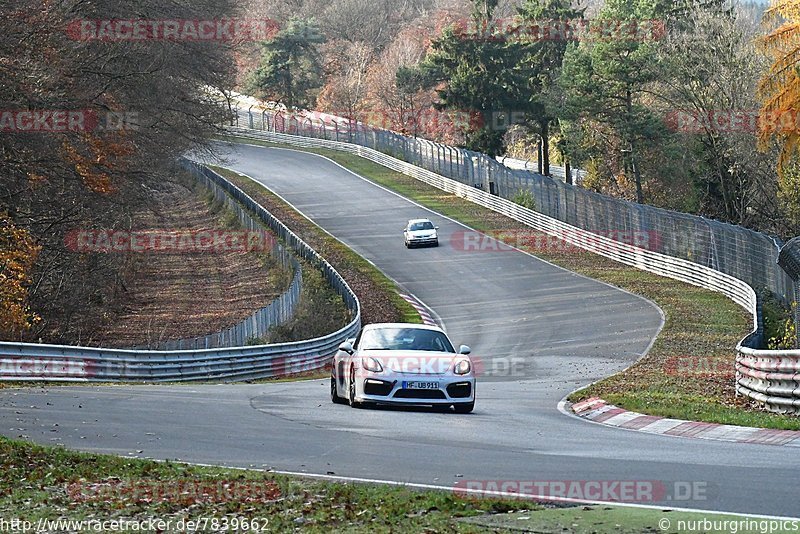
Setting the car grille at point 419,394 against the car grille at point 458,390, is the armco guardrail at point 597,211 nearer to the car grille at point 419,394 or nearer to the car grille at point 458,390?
the car grille at point 458,390

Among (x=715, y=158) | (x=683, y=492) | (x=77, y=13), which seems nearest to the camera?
(x=683, y=492)

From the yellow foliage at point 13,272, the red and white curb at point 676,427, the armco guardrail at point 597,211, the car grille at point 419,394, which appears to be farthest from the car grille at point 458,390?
the armco guardrail at point 597,211

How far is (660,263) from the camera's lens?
49281 mm

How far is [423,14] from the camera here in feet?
488

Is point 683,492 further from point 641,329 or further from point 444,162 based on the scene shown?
point 444,162

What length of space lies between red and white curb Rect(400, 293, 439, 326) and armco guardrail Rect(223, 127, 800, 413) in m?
10.5

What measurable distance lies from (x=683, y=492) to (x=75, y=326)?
103 ft

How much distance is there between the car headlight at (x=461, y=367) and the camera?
17.4 metres

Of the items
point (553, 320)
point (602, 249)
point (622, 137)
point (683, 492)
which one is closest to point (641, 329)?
point (553, 320)

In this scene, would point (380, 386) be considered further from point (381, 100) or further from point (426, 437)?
point (381, 100)

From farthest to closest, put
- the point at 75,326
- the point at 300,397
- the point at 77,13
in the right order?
the point at 75,326 < the point at 77,13 < the point at 300,397

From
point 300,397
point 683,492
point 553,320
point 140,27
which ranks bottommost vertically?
point 553,320

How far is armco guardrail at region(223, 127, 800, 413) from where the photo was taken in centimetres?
1803

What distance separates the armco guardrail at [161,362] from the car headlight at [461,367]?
28.3 feet
